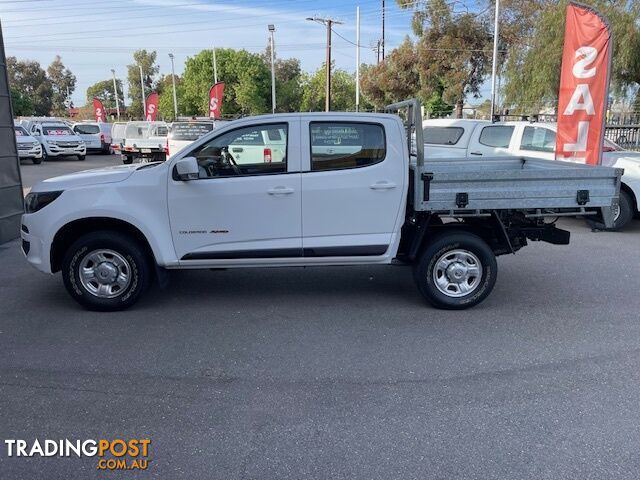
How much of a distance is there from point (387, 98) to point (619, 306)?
1402 inches

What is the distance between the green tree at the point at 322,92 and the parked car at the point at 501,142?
61.8 m

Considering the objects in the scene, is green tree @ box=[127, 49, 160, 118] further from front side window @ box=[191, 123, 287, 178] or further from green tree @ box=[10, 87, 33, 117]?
front side window @ box=[191, 123, 287, 178]

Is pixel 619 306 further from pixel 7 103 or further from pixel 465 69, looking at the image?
pixel 465 69

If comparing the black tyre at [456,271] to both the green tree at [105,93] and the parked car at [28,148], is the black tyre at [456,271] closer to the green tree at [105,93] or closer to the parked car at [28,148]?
the parked car at [28,148]

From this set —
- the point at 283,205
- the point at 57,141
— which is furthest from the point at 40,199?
the point at 57,141

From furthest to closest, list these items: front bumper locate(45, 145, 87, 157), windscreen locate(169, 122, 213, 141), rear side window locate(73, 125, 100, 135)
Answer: rear side window locate(73, 125, 100, 135) → front bumper locate(45, 145, 87, 157) → windscreen locate(169, 122, 213, 141)

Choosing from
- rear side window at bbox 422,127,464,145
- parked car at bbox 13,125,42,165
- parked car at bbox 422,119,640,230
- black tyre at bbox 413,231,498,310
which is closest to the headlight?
black tyre at bbox 413,231,498,310

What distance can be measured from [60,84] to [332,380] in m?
115

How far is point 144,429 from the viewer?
3436mm

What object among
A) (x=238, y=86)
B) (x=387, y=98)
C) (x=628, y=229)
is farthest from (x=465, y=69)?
(x=238, y=86)

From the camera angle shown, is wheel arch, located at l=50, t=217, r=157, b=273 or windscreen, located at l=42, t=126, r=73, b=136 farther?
windscreen, located at l=42, t=126, r=73, b=136

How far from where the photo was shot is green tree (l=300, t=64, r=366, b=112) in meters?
73.7

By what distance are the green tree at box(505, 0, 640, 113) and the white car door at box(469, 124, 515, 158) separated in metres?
10.3

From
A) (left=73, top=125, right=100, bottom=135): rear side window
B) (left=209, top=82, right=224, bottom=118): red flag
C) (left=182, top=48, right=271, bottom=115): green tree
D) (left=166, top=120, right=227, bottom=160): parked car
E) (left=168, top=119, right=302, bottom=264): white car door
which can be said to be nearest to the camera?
(left=168, top=119, right=302, bottom=264): white car door
